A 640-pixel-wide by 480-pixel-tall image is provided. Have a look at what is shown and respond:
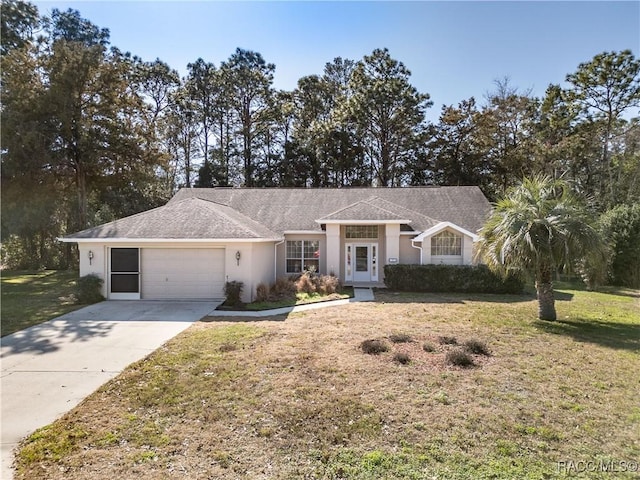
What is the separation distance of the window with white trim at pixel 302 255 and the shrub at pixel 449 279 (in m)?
4.03

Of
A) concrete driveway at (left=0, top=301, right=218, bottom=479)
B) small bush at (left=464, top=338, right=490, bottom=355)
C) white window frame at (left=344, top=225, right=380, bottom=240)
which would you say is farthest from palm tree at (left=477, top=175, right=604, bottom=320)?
concrete driveway at (left=0, top=301, right=218, bottom=479)

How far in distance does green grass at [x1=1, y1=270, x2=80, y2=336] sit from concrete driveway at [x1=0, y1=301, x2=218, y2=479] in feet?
2.42

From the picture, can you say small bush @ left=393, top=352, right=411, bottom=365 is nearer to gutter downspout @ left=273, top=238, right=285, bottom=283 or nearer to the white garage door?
the white garage door

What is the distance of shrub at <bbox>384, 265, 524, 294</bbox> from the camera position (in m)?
16.5

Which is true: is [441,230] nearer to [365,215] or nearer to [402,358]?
[365,215]

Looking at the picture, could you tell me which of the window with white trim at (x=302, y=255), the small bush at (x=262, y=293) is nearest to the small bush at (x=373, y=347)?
the small bush at (x=262, y=293)

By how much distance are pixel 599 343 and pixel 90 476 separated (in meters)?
10.6

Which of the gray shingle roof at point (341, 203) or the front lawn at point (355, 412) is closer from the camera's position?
the front lawn at point (355, 412)

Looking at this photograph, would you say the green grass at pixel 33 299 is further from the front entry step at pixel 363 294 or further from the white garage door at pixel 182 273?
the front entry step at pixel 363 294

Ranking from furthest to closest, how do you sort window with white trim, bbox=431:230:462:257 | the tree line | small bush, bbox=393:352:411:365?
the tree line, window with white trim, bbox=431:230:462:257, small bush, bbox=393:352:411:365

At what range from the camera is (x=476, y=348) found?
8195 millimetres

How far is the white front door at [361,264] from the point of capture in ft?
62.3

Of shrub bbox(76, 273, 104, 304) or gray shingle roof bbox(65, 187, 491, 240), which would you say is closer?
shrub bbox(76, 273, 104, 304)

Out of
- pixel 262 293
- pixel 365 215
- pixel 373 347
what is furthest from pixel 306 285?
pixel 373 347
